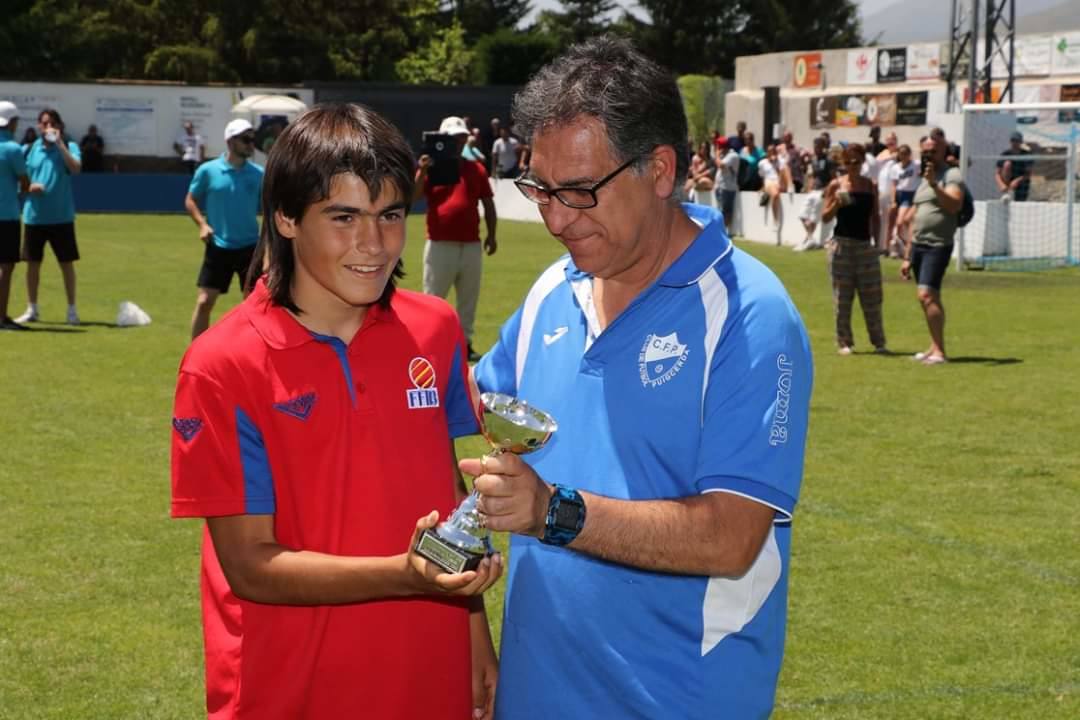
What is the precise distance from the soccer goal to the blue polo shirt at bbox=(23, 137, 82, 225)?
1494 cm

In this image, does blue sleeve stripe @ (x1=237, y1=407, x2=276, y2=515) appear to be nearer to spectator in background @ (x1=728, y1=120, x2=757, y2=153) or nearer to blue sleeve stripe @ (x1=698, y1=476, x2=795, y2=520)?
blue sleeve stripe @ (x1=698, y1=476, x2=795, y2=520)

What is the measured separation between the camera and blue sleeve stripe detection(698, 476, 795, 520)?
277 centimetres

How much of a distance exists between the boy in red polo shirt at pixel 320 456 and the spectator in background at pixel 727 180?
30.3 metres

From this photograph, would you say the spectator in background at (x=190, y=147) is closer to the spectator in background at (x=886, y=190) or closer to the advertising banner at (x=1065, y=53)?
the spectator in background at (x=886, y=190)

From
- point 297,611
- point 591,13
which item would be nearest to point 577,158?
point 297,611

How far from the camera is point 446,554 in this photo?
8.77 ft

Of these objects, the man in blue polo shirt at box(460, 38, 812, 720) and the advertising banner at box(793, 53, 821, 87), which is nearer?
the man in blue polo shirt at box(460, 38, 812, 720)

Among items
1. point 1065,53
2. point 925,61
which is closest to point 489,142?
point 925,61

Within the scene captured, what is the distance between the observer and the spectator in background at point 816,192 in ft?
96.3

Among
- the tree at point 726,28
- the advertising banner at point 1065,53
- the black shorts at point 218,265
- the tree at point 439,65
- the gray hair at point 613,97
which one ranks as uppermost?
the tree at point 726,28

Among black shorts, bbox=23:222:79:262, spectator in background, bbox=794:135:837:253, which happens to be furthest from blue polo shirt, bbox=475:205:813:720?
spectator in background, bbox=794:135:837:253

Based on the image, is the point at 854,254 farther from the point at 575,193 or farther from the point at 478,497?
the point at 478,497

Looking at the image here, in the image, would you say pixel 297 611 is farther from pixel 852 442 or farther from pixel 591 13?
pixel 591 13

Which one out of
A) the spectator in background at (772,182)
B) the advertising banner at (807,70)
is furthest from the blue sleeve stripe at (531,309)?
the advertising banner at (807,70)
